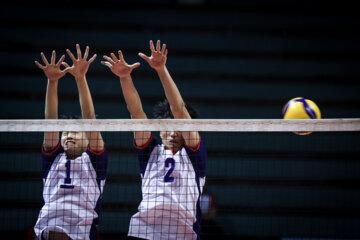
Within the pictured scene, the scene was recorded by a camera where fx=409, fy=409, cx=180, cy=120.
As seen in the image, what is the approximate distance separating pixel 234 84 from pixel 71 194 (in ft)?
11.6

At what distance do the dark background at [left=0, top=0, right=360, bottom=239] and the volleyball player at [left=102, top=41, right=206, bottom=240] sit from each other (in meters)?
2.72

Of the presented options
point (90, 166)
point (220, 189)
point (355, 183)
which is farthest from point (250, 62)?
point (90, 166)

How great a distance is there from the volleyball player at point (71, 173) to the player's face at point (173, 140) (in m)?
0.60

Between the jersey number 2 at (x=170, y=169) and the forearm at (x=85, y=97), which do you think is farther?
the forearm at (x=85, y=97)

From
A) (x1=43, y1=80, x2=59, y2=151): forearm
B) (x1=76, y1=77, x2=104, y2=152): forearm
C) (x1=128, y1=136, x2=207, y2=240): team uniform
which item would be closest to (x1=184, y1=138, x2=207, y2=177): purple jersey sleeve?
(x1=128, y1=136, x2=207, y2=240): team uniform

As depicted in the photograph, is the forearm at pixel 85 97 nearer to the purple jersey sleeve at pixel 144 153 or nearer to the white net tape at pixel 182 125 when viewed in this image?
the white net tape at pixel 182 125

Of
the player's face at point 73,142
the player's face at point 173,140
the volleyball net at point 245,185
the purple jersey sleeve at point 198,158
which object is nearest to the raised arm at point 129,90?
the player's face at point 173,140

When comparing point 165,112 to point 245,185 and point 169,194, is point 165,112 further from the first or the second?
point 245,185

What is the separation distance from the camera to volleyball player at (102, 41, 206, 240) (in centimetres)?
335

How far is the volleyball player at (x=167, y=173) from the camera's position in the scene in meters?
3.35

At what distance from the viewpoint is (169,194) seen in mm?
3398

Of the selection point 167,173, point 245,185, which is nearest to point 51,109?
point 167,173

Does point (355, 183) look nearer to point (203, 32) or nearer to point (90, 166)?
point (203, 32)

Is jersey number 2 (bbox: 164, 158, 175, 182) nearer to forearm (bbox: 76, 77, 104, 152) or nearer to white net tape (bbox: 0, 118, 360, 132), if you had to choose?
white net tape (bbox: 0, 118, 360, 132)
